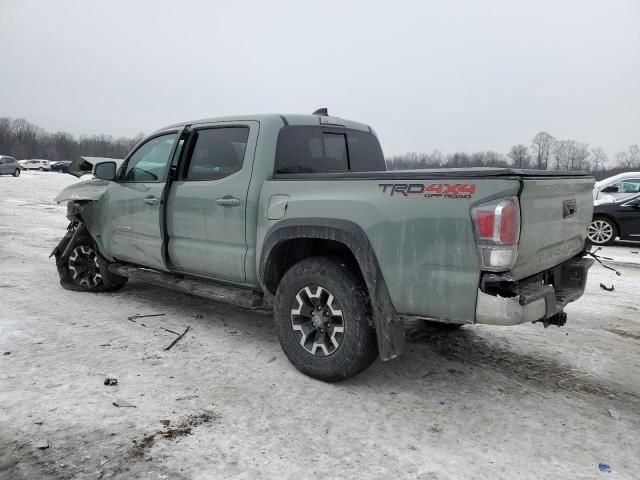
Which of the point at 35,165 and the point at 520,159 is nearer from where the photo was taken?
the point at 520,159

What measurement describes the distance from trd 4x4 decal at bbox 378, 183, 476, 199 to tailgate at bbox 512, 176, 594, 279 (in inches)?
12.0

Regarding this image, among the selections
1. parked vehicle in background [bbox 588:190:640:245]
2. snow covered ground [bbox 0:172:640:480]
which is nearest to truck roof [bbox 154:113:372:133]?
snow covered ground [bbox 0:172:640:480]

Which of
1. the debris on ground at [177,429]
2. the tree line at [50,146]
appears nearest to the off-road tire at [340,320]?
the debris on ground at [177,429]

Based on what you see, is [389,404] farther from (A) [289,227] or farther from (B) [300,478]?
(A) [289,227]

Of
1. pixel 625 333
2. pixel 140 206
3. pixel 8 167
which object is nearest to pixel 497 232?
pixel 625 333

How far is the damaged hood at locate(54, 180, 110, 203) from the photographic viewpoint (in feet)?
19.4

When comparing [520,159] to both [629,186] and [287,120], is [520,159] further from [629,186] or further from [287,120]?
[287,120]

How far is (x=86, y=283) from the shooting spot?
6.16 m

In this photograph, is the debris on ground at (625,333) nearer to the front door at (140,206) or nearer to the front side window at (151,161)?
the front door at (140,206)

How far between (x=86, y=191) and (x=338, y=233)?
3924mm

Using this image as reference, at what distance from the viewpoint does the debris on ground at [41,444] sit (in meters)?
2.74

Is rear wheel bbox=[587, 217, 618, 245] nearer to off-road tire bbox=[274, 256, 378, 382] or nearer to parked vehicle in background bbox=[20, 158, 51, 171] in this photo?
off-road tire bbox=[274, 256, 378, 382]

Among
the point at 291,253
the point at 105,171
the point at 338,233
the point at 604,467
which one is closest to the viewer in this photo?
the point at 604,467

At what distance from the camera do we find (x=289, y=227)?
148 inches
